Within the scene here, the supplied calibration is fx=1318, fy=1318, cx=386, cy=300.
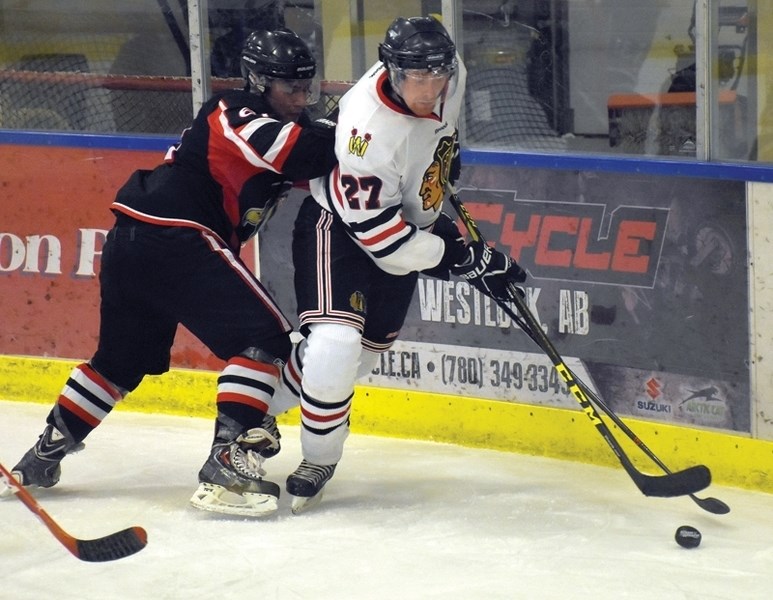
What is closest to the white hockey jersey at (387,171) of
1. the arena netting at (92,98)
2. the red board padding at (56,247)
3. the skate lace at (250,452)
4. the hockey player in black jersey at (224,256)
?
the hockey player in black jersey at (224,256)

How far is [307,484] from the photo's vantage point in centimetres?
313

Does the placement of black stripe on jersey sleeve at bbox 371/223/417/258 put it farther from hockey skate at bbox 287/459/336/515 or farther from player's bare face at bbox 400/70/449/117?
hockey skate at bbox 287/459/336/515

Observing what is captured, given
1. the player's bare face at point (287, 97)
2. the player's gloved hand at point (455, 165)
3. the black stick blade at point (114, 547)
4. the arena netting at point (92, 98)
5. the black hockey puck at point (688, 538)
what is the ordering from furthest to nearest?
the arena netting at point (92, 98) < the player's gloved hand at point (455, 165) < the player's bare face at point (287, 97) < the black hockey puck at point (688, 538) < the black stick blade at point (114, 547)

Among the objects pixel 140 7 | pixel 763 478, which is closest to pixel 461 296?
pixel 763 478

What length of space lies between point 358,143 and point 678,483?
1.06m

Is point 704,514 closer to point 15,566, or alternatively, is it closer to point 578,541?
point 578,541

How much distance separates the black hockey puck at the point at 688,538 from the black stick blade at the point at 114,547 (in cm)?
113

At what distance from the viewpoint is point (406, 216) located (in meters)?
3.12

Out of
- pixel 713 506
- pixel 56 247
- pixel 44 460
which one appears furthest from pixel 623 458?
pixel 56 247

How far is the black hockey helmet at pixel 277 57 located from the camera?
3.01m

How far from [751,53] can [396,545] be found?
60.2 inches

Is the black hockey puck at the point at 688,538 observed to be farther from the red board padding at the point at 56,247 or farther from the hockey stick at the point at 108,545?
the red board padding at the point at 56,247

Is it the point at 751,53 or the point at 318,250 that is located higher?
the point at 751,53

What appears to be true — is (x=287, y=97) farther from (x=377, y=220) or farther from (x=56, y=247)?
(x=56, y=247)
